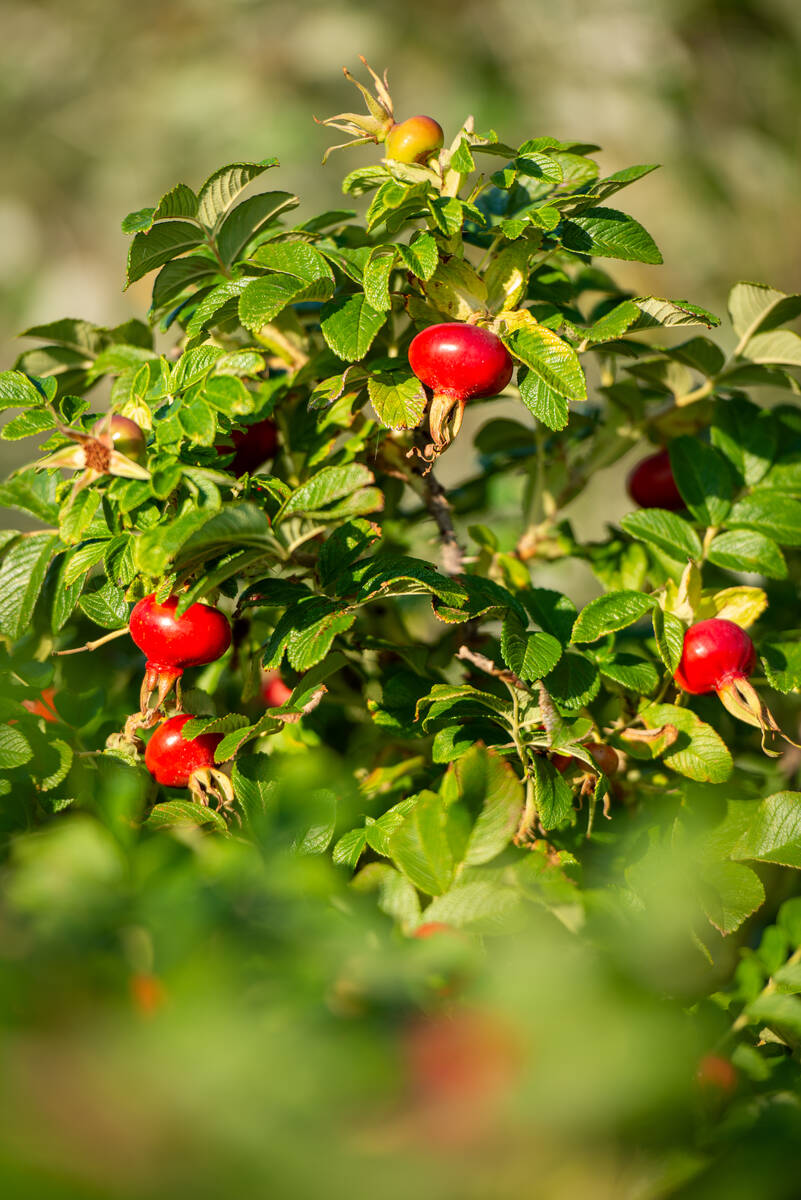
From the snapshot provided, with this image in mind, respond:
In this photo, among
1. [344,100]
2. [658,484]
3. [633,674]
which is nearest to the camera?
[633,674]

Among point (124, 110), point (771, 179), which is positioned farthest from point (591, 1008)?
point (124, 110)

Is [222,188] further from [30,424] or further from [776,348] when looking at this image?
[776,348]

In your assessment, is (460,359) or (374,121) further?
(374,121)

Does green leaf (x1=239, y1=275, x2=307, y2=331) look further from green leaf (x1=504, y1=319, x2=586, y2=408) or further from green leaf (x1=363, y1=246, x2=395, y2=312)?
green leaf (x1=504, y1=319, x2=586, y2=408)

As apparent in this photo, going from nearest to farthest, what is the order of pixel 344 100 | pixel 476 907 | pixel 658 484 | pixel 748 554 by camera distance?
pixel 476 907
pixel 748 554
pixel 658 484
pixel 344 100

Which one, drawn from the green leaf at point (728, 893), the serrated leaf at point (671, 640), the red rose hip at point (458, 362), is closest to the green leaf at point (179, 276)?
the red rose hip at point (458, 362)

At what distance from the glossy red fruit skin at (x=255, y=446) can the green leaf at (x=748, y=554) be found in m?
0.39

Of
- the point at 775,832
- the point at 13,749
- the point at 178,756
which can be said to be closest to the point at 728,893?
the point at 775,832

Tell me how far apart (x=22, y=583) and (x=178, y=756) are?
0.57 ft

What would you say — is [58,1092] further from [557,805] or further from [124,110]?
[124,110]

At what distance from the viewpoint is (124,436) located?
615 millimetres

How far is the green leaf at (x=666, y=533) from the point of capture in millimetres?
806

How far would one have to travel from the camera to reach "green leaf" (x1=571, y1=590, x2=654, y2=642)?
701mm

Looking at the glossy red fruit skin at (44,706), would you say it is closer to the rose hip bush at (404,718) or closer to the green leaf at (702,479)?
the rose hip bush at (404,718)
